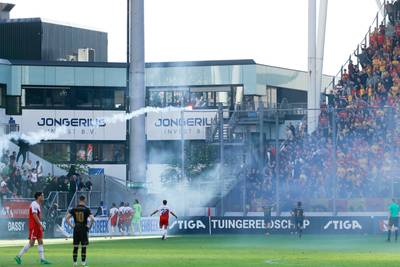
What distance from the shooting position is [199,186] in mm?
61875

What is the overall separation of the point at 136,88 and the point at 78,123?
19751 mm

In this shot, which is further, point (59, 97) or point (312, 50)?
point (59, 97)

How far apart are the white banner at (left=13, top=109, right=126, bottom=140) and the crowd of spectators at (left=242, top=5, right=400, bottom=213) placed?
28.1m

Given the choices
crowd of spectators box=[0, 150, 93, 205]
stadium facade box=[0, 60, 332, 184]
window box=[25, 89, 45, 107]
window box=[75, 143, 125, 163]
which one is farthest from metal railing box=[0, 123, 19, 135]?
crowd of spectators box=[0, 150, 93, 205]

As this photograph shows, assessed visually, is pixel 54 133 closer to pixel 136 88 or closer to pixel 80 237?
pixel 136 88

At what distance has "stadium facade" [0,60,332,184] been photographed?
88894mm

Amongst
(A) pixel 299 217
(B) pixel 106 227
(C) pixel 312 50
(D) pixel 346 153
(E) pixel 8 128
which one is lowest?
(B) pixel 106 227

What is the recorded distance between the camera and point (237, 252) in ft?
139

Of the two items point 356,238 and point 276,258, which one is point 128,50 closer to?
point 356,238

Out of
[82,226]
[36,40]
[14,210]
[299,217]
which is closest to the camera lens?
[82,226]

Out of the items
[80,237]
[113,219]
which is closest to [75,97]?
→ [113,219]

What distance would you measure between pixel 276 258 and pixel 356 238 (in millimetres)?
17808

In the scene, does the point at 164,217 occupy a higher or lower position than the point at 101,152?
lower

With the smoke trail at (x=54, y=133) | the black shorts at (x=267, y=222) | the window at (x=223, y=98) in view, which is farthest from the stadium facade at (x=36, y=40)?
the black shorts at (x=267, y=222)
